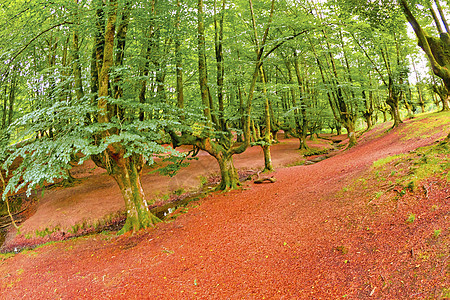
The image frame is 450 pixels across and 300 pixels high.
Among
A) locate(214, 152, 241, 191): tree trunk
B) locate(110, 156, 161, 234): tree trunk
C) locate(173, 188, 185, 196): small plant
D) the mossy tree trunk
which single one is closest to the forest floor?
locate(110, 156, 161, 234): tree trunk

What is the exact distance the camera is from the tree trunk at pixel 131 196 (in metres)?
7.43

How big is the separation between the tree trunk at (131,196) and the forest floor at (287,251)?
480 millimetres

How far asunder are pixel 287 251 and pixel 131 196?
5516mm

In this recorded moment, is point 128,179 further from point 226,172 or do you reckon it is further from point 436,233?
point 436,233

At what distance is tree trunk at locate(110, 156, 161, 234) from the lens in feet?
24.4

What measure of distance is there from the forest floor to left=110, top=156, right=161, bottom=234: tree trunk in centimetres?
48

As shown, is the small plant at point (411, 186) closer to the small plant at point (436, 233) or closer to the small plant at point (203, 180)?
the small plant at point (436, 233)

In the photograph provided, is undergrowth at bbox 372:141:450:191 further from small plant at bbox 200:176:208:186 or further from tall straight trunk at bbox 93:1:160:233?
small plant at bbox 200:176:208:186

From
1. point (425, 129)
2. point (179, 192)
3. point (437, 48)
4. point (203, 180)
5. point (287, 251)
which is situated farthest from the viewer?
point (203, 180)

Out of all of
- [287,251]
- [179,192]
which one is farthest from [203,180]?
[287,251]

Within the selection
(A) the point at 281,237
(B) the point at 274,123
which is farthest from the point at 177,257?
(B) the point at 274,123

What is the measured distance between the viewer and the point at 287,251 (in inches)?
174

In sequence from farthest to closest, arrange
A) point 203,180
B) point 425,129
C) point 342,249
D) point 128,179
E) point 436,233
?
point 203,180 < point 425,129 < point 128,179 < point 342,249 < point 436,233

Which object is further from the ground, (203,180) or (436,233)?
(436,233)
